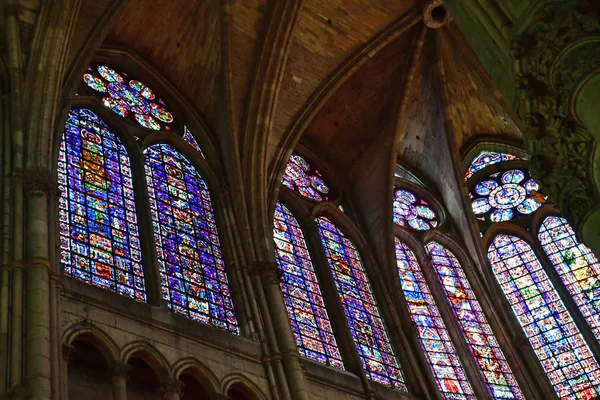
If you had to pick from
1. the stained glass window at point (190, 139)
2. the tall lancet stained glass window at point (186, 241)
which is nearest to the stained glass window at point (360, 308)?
the tall lancet stained glass window at point (186, 241)

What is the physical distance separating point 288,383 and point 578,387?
22.9 ft

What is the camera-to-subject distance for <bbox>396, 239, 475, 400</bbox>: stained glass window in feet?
58.5

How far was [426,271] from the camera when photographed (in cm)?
2052

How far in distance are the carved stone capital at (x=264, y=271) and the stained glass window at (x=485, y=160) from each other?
811cm

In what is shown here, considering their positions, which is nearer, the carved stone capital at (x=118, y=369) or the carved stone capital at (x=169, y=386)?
the carved stone capital at (x=118, y=369)

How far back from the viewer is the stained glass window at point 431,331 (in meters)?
17.8

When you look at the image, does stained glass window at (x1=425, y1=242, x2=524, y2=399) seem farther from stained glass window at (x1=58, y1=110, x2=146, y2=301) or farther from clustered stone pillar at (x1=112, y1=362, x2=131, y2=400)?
clustered stone pillar at (x1=112, y1=362, x2=131, y2=400)

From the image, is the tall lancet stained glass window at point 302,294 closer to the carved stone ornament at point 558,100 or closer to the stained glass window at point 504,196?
the stained glass window at point 504,196

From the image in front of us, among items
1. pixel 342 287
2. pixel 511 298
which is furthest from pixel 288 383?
pixel 511 298

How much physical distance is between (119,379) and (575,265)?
38.1ft

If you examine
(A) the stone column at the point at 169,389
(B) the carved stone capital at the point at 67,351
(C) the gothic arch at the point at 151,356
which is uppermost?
(C) the gothic arch at the point at 151,356

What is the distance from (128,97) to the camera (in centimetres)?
1847

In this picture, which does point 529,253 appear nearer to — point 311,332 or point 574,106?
point 311,332

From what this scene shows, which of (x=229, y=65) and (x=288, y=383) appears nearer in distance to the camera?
(x=288, y=383)
